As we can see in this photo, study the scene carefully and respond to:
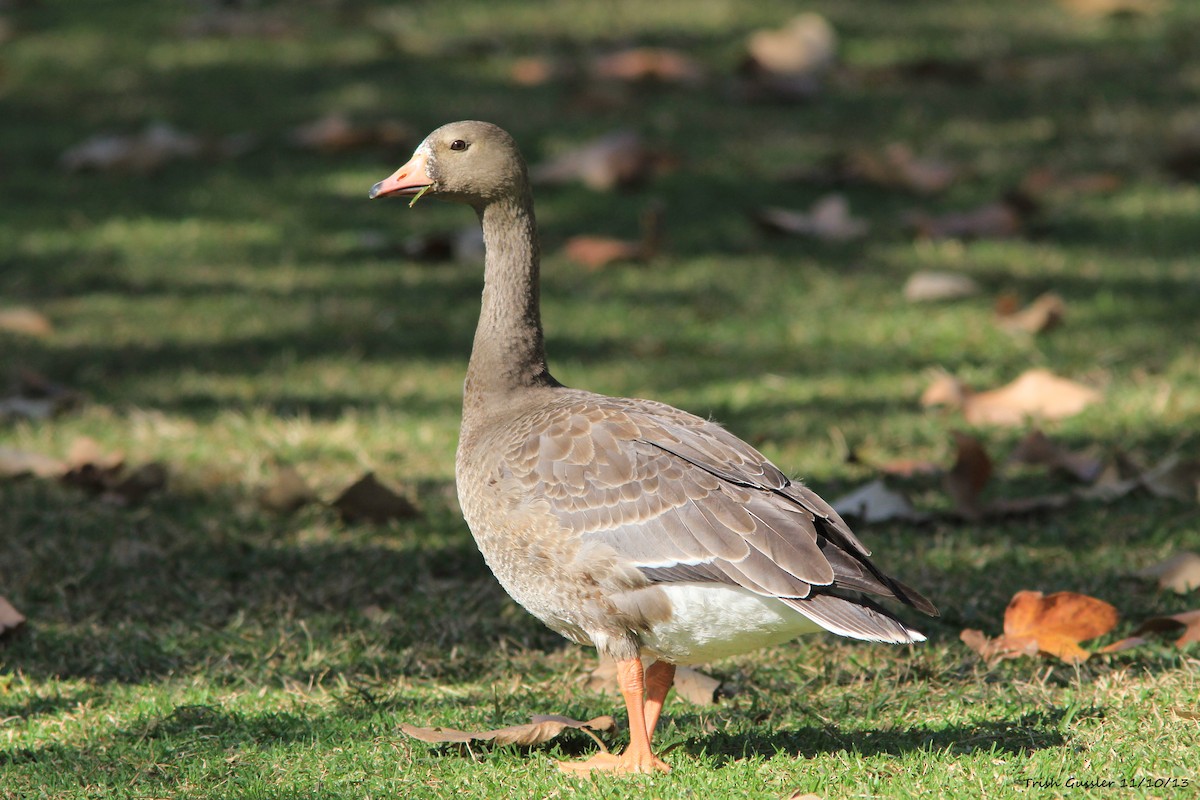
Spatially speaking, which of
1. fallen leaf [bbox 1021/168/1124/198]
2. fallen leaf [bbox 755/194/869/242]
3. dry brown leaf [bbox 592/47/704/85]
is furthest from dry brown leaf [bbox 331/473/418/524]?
dry brown leaf [bbox 592/47/704/85]

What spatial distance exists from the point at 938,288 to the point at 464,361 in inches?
86.4

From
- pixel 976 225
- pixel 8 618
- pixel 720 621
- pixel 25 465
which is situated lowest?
pixel 8 618

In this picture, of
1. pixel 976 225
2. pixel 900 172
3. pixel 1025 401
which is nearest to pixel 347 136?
pixel 900 172

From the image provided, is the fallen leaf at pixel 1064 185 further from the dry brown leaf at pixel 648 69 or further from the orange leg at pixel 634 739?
the orange leg at pixel 634 739

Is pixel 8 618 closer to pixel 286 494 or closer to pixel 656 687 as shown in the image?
pixel 286 494

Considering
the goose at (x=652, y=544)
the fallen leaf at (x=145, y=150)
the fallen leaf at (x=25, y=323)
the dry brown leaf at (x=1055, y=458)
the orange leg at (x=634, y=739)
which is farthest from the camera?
the fallen leaf at (x=145, y=150)

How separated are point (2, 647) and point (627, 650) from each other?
→ 1894 millimetres

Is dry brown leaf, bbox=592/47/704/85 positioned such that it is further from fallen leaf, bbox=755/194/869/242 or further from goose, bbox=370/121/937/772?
goose, bbox=370/121/937/772

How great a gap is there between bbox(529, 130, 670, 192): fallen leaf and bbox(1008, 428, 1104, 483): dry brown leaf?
318 cm

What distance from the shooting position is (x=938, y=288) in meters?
6.90

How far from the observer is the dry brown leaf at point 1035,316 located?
257 inches

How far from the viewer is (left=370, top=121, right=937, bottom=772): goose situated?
3369mm

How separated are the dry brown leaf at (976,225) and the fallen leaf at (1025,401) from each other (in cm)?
181

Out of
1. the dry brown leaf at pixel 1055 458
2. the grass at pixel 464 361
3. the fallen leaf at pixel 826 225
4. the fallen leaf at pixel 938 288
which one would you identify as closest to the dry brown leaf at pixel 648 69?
the grass at pixel 464 361
